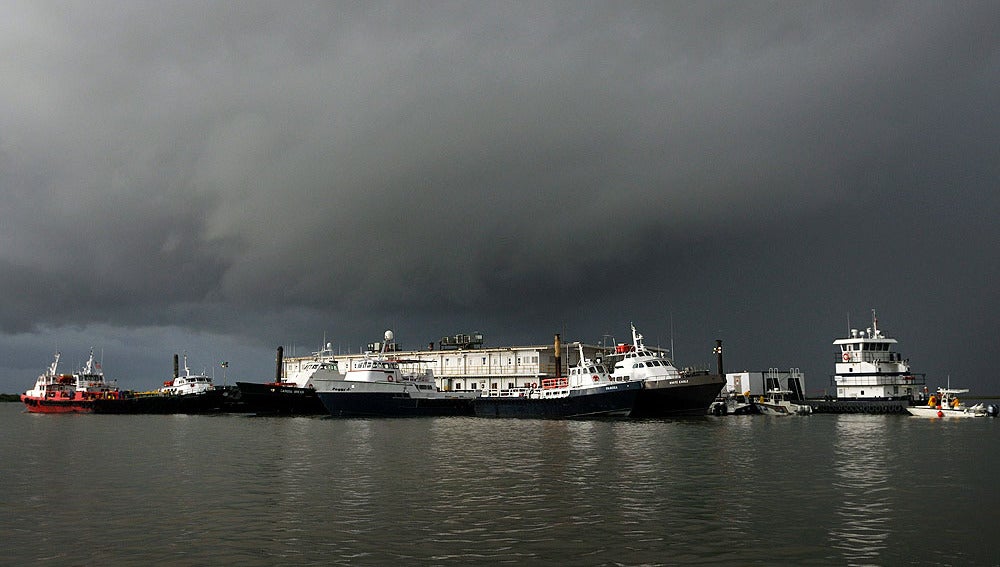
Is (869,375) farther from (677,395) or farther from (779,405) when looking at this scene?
(677,395)

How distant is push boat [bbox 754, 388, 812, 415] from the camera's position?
282 ft

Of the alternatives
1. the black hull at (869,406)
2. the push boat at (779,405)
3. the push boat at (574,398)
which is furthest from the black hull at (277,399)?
the black hull at (869,406)

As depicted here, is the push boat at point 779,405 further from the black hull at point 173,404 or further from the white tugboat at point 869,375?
the black hull at point 173,404

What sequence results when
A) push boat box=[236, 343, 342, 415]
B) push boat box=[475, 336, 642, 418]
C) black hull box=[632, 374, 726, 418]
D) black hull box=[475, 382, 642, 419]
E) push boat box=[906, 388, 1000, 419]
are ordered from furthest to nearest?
push boat box=[236, 343, 342, 415] < push boat box=[906, 388, 1000, 419] < push boat box=[475, 336, 642, 418] < black hull box=[475, 382, 642, 419] < black hull box=[632, 374, 726, 418]

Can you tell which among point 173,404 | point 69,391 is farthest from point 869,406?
point 69,391

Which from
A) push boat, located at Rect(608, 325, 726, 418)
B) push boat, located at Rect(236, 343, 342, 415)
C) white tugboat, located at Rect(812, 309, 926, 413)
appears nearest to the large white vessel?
white tugboat, located at Rect(812, 309, 926, 413)

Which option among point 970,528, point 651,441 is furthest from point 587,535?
point 651,441

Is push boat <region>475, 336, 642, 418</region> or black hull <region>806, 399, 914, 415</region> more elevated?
push boat <region>475, 336, 642, 418</region>

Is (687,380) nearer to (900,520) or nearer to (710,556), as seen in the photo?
(900,520)

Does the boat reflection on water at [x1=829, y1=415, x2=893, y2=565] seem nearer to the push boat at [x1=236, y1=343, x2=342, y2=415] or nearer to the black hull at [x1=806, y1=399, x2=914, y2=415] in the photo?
the black hull at [x1=806, y1=399, x2=914, y2=415]

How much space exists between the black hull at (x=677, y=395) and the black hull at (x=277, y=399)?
4509 cm

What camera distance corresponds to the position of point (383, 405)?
8269cm

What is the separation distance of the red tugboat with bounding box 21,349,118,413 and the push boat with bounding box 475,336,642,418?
2595 inches

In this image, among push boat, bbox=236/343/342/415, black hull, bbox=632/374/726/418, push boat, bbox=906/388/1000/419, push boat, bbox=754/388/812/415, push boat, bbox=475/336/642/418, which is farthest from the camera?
push boat, bbox=236/343/342/415
